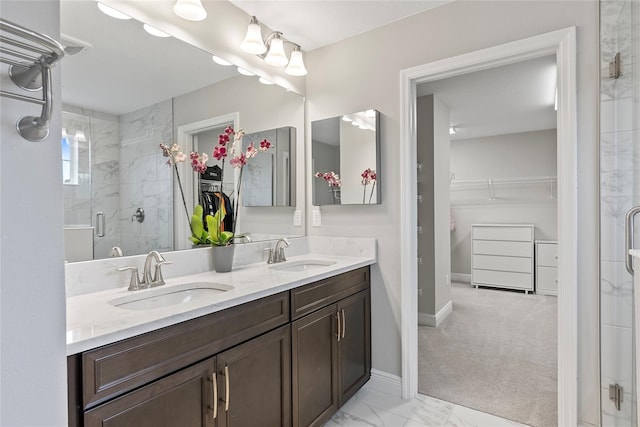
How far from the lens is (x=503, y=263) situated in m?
5.02

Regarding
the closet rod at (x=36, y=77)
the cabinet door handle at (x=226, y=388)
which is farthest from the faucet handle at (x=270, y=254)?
the closet rod at (x=36, y=77)

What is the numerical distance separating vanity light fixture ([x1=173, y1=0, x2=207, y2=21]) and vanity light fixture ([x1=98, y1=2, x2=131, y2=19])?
0.81ft

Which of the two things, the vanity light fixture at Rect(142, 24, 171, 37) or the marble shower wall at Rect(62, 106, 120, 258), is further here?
the vanity light fixture at Rect(142, 24, 171, 37)

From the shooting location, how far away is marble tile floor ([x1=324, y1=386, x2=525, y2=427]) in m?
1.92

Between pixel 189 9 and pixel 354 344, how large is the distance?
2096 millimetres

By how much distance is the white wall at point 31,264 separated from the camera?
0.69 meters

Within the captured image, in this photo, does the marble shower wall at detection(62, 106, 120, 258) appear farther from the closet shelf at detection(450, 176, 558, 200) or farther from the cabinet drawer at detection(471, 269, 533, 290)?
the closet shelf at detection(450, 176, 558, 200)

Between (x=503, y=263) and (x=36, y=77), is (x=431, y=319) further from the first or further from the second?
(x=36, y=77)

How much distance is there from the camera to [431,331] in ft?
11.2

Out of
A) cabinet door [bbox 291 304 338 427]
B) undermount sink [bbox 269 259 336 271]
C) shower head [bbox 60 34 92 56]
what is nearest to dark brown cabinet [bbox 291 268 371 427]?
cabinet door [bbox 291 304 338 427]

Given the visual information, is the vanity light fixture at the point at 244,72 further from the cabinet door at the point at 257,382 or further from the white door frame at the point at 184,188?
the cabinet door at the point at 257,382

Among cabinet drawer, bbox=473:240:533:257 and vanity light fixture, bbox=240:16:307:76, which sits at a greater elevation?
vanity light fixture, bbox=240:16:307:76

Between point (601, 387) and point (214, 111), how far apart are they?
8.09ft

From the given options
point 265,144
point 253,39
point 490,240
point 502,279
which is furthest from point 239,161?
point 502,279
